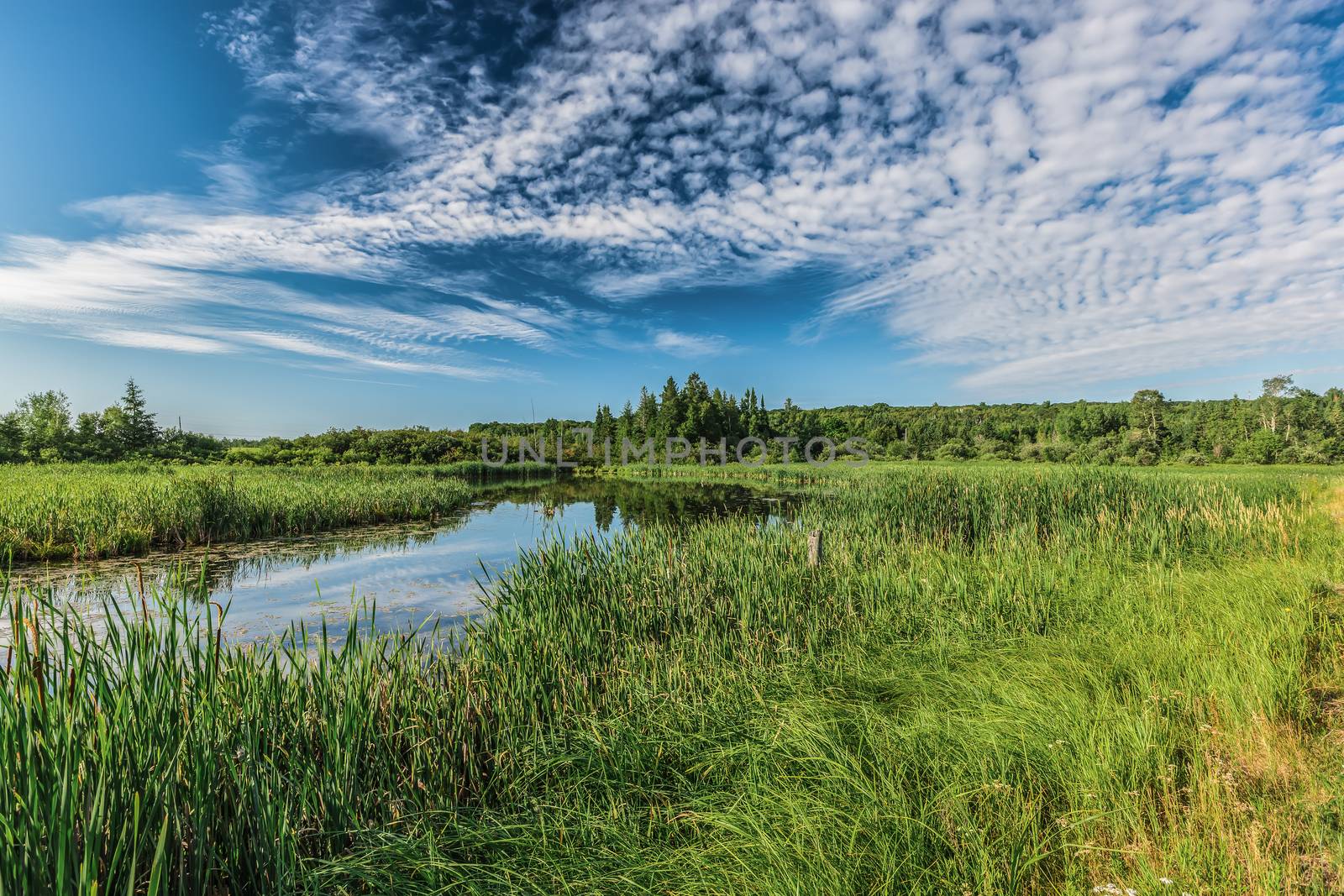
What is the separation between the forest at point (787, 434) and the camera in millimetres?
42531

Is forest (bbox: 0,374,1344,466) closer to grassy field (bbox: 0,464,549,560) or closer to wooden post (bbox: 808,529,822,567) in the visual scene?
grassy field (bbox: 0,464,549,560)

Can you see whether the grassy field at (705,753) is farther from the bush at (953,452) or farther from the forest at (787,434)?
the bush at (953,452)

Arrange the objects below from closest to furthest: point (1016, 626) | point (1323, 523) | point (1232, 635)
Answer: point (1232, 635) < point (1016, 626) < point (1323, 523)

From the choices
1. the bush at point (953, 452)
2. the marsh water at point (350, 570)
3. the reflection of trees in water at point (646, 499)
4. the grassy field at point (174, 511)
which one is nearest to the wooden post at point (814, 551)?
the marsh water at point (350, 570)

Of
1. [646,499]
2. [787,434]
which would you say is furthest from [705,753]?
[787,434]

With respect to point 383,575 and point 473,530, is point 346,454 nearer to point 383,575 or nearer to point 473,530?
point 473,530

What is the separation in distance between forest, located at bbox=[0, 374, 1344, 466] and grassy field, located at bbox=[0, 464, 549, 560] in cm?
2756

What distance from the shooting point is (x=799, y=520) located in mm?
11383

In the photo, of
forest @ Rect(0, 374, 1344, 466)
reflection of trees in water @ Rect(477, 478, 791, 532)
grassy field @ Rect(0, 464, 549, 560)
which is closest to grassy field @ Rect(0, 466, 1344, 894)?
grassy field @ Rect(0, 464, 549, 560)

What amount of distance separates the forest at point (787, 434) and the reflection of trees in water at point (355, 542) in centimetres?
2492

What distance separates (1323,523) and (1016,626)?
10976 millimetres

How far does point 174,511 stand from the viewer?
539 inches

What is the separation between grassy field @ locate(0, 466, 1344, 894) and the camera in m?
2.12

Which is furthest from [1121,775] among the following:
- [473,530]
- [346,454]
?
[346,454]
